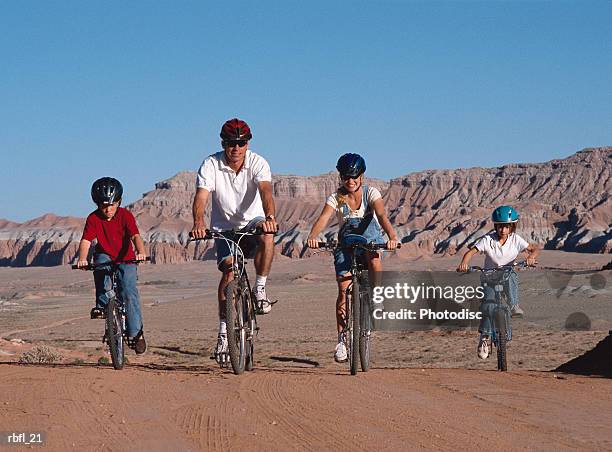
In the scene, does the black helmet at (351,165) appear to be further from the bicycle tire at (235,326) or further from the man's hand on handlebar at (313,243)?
the bicycle tire at (235,326)

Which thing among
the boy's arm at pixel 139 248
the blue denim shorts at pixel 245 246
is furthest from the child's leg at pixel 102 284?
the blue denim shorts at pixel 245 246

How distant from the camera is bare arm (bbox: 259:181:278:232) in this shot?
8.95 metres

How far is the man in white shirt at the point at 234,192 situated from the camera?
30.5ft

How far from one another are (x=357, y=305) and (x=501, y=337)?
2239 millimetres

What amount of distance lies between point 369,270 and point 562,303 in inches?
436

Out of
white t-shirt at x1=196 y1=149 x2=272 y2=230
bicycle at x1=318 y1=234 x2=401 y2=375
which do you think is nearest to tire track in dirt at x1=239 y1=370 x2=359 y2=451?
bicycle at x1=318 y1=234 x2=401 y2=375

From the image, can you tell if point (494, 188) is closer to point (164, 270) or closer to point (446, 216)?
point (446, 216)

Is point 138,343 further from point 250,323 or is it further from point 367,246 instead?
point 367,246

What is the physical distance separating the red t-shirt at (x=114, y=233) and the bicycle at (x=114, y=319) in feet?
0.39

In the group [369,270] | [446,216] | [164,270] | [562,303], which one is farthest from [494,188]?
[369,270]

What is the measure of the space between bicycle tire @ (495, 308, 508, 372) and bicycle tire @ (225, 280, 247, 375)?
3.21m

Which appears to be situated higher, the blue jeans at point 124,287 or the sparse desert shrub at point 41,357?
the blue jeans at point 124,287

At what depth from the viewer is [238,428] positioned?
6.25m

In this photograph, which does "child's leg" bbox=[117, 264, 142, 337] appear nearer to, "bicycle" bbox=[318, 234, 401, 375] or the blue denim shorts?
the blue denim shorts
